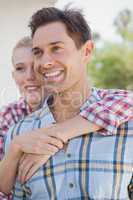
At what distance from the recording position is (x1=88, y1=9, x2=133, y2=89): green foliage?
18.8 metres

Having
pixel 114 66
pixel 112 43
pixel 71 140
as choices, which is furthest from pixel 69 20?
pixel 112 43

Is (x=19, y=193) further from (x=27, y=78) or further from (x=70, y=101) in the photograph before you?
(x=27, y=78)

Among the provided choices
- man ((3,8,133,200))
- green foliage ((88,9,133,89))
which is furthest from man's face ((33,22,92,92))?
green foliage ((88,9,133,89))

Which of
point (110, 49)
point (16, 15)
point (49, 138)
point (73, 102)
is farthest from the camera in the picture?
point (110, 49)

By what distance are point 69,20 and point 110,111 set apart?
1.15 feet

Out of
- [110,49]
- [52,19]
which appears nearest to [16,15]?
[52,19]

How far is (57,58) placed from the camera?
1541mm

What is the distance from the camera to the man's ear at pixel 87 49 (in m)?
1.61

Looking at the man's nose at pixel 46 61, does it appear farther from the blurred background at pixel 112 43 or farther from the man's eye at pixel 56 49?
the blurred background at pixel 112 43

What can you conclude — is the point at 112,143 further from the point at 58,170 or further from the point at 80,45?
the point at 80,45

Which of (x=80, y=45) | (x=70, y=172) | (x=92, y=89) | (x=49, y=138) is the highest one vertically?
(x=80, y=45)

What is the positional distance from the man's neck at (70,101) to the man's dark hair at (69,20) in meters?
0.14

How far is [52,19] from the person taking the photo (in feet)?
5.26

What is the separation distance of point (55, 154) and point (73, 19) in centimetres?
46
